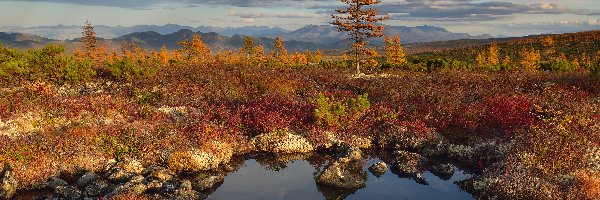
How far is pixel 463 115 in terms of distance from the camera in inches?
839

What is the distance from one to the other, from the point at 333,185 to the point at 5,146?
41.9 ft

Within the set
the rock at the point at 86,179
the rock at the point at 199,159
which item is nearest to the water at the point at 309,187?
the rock at the point at 199,159

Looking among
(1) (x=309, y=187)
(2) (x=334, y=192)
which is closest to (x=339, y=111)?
(1) (x=309, y=187)

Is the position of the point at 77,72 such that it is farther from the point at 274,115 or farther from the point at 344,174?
the point at 344,174

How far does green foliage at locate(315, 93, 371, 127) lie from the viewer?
811 inches

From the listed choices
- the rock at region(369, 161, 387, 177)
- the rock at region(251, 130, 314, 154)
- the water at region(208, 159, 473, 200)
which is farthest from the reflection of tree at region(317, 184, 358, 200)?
the rock at region(251, 130, 314, 154)

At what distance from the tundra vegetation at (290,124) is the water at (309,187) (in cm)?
82

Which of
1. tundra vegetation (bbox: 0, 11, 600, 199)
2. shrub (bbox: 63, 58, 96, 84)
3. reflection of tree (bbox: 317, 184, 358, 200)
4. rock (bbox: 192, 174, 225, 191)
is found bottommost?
reflection of tree (bbox: 317, 184, 358, 200)

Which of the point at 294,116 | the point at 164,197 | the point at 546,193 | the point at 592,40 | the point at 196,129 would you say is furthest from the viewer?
the point at 592,40

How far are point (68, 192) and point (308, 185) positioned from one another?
818cm

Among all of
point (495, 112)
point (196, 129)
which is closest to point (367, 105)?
point (495, 112)

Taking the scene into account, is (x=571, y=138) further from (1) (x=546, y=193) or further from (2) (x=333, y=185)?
(2) (x=333, y=185)

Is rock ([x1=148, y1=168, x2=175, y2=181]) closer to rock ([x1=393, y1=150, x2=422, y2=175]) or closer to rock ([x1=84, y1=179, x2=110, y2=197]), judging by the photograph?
rock ([x1=84, y1=179, x2=110, y2=197])

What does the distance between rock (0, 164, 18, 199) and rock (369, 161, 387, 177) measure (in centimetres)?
1287
